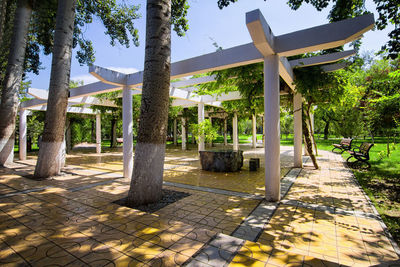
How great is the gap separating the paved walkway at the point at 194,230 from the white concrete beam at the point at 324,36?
10.7 ft

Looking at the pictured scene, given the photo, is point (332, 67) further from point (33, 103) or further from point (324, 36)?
point (33, 103)

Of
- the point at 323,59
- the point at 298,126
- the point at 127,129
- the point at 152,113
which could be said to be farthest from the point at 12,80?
the point at 298,126

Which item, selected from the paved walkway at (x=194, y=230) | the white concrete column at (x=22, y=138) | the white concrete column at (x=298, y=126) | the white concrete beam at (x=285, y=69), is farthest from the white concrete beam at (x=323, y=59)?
the white concrete column at (x=22, y=138)

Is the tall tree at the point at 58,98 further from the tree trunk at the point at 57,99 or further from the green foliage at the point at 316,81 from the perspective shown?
the green foliage at the point at 316,81

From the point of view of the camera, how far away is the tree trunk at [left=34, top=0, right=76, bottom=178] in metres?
6.38

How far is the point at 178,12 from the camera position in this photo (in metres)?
7.86

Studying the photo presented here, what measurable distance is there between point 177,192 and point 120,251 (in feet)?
9.75

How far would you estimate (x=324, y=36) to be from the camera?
371cm

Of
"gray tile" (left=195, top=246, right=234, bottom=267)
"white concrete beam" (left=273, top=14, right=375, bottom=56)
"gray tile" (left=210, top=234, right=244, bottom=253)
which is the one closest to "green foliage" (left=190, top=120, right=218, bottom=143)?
"white concrete beam" (left=273, top=14, right=375, bottom=56)

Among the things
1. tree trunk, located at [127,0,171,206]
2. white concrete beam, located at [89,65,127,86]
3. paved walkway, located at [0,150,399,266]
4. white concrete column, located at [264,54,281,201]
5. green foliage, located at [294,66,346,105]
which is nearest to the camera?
paved walkway, located at [0,150,399,266]

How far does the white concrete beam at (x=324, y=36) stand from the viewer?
338 cm

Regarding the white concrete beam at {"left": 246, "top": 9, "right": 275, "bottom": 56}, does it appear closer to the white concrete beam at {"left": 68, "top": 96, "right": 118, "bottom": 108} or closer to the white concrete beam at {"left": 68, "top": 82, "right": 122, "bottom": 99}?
the white concrete beam at {"left": 68, "top": 82, "right": 122, "bottom": 99}

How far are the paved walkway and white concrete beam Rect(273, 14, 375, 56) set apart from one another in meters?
3.26

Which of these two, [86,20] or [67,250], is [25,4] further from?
[67,250]
